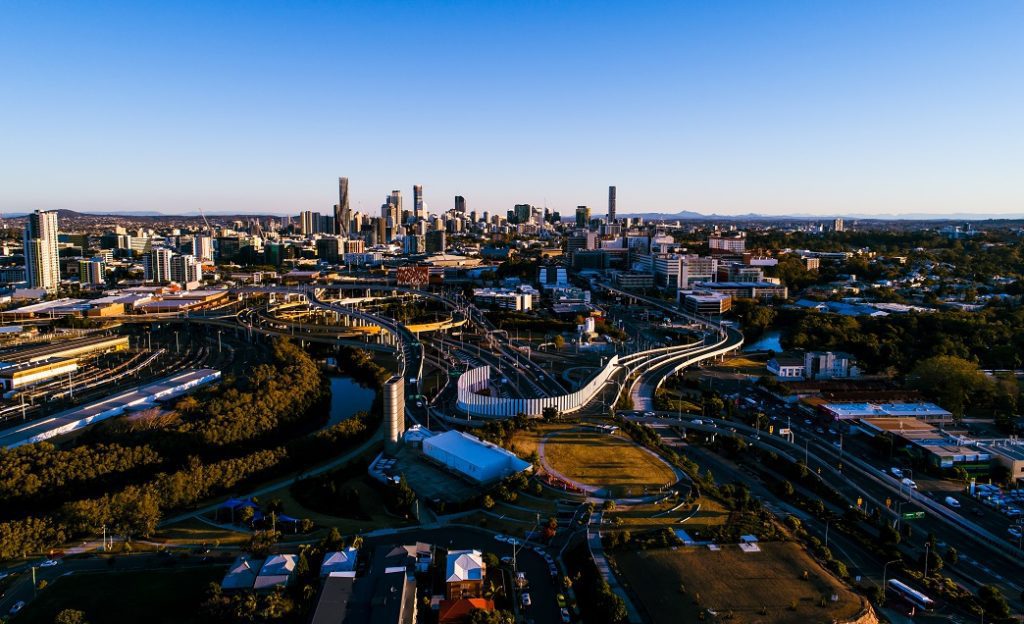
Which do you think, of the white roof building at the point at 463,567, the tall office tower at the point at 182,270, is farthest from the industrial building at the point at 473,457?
the tall office tower at the point at 182,270

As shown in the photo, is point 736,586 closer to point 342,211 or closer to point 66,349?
point 66,349

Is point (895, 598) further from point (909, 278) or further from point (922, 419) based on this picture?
point (909, 278)

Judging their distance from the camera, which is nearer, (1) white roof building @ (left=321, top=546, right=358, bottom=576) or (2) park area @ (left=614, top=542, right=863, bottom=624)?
(2) park area @ (left=614, top=542, right=863, bottom=624)

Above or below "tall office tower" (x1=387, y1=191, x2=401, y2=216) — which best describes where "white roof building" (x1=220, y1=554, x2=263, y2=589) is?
below

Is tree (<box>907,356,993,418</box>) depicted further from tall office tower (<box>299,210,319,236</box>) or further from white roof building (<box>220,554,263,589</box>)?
tall office tower (<box>299,210,319,236</box>)

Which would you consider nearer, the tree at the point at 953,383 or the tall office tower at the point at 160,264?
the tree at the point at 953,383

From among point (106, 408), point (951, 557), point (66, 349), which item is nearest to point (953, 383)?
point (951, 557)

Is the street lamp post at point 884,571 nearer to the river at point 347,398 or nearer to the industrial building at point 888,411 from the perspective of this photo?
the industrial building at point 888,411

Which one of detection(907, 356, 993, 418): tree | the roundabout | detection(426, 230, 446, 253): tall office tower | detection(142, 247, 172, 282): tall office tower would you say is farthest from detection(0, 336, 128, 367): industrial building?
detection(426, 230, 446, 253): tall office tower
